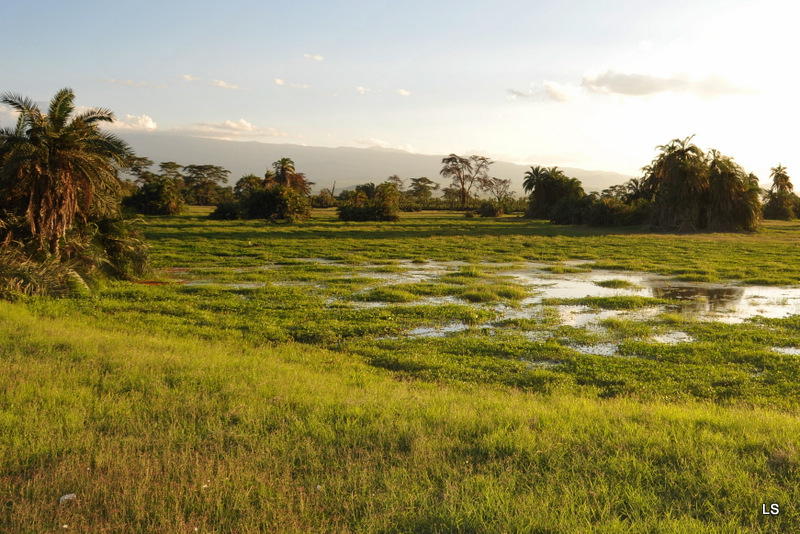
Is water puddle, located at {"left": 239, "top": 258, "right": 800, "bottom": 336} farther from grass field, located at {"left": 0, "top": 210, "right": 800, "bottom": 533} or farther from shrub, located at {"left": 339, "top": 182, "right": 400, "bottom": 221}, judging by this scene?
shrub, located at {"left": 339, "top": 182, "right": 400, "bottom": 221}

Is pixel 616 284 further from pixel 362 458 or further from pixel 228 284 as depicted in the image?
pixel 362 458

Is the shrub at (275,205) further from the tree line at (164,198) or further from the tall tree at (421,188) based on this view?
the tall tree at (421,188)

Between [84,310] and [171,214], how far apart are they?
4709cm

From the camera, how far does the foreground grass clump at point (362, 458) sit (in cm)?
425

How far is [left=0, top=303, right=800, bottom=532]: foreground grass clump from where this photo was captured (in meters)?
4.25

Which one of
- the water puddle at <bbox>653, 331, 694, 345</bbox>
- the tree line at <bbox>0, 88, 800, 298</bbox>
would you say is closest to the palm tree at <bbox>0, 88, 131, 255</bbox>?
the tree line at <bbox>0, 88, 800, 298</bbox>

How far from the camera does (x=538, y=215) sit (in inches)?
2901

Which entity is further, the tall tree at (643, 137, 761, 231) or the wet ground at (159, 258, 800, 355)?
the tall tree at (643, 137, 761, 231)

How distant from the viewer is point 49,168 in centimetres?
1577

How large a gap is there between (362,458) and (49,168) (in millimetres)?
14623

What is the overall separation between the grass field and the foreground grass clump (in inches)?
0.9

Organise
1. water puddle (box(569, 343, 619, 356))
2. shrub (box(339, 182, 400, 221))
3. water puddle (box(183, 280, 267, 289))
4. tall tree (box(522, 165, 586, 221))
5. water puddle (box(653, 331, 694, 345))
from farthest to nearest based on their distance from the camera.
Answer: tall tree (box(522, 165, 586, 221)), shrub (box(339, 182, 400, 221)), water puddle (box(183, 280, 267, 289)), water puddle (box(653, 331, 694, 345)), water puddle (box(569, 343, 619, 356))

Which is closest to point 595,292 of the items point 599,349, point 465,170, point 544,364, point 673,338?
point 673,338

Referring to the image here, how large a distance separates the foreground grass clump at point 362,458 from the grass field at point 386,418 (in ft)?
0.08
